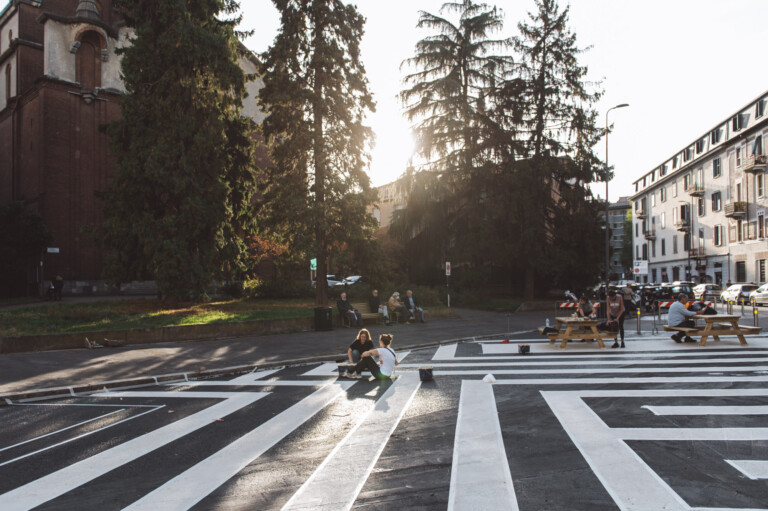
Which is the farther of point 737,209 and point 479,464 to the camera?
point 737,209

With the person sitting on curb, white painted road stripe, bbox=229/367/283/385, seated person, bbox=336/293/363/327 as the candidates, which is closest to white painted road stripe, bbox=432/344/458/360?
white painted road stripe, bbox=229/367/283/385

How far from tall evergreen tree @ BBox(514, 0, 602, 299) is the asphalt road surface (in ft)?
70.7

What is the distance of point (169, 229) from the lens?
21031mm

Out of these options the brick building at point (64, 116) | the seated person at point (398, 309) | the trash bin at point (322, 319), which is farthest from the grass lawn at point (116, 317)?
the brick building at point (64, 116)

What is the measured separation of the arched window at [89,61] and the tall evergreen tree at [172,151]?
1422 cm

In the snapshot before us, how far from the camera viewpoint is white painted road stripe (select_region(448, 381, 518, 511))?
13.4 feet

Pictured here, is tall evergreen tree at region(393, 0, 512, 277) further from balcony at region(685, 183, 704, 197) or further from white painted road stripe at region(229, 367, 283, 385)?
balcony at region(685, 183, 704, 197)

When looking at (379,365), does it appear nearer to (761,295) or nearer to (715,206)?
(761,295)

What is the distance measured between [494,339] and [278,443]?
459 inches

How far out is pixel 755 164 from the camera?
1737 inches

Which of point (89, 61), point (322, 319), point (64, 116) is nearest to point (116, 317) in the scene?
point (322, 319)

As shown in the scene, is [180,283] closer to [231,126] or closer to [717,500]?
[231,126]

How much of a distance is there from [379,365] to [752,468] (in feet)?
21.2

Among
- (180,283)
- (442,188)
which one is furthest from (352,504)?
(442,188)
